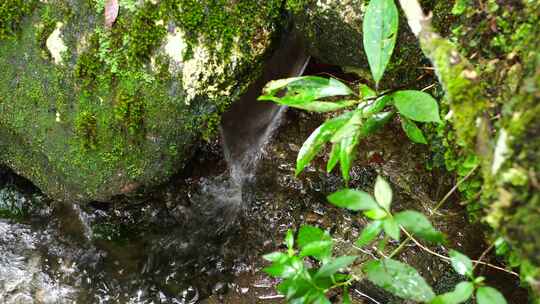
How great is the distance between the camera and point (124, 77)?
2.53 metres

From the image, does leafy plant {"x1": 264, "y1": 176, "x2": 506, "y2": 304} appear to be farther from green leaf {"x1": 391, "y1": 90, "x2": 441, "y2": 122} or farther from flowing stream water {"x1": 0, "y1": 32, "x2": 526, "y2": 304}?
flowing stream water {"x1": 0, "y1": 32, "x2": 526, "y2": 304}

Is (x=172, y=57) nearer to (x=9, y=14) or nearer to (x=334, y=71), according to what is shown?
(x=9, y=14)

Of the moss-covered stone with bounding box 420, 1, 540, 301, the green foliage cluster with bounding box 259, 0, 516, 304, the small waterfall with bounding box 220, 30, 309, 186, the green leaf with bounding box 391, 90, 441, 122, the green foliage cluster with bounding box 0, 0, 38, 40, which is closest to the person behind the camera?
the moss-covered stone with bounding box 420, 1, 540, 301

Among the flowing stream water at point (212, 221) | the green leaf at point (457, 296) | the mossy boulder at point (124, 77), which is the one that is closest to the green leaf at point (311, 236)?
the green leaf at point (457, 296)

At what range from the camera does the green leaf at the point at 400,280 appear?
1.63 meters

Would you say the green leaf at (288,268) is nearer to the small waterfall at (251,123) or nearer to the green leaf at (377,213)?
the green leaf at (377,213)

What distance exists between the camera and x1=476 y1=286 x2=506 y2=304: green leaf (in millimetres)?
1548

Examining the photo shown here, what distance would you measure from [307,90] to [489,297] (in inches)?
37.6

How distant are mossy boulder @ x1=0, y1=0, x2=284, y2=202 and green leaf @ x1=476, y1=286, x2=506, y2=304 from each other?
1602mm

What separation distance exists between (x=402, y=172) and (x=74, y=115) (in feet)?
6.36

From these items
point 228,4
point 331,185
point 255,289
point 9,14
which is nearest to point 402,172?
point 331,185

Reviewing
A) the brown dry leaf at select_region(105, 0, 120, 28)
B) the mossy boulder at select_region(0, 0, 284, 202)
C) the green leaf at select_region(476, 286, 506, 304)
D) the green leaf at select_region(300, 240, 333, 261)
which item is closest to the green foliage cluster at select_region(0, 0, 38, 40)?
the mossy boulder at select_region(0, 0, 284, 202)

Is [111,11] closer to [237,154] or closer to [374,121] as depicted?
[374,121]

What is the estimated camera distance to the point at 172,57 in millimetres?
2488
